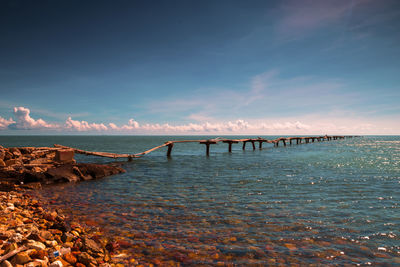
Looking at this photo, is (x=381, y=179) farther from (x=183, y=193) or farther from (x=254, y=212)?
(x=183, y=193)

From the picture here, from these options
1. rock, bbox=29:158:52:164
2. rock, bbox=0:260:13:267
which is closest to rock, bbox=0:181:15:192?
rock, bbox=29:158:52:164

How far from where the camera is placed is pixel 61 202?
8641 millimetres

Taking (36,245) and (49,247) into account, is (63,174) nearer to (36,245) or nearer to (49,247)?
(49,247)

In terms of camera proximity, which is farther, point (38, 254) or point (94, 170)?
point (94, 170)

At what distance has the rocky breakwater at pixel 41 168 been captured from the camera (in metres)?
11.8

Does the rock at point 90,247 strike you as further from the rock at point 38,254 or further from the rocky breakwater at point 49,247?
the rock at point 38,254

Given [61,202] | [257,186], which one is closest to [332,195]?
[257,186]

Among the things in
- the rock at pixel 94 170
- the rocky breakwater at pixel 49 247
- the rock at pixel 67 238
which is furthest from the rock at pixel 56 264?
the rock at pixel 94 170

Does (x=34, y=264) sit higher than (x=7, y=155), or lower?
lower

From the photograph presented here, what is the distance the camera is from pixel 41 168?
13.6 metres

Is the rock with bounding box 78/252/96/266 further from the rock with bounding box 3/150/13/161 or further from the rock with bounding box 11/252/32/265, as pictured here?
the rock with bounding box 3/150/13/161

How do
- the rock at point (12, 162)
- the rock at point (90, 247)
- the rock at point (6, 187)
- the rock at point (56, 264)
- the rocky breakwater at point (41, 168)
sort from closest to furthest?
the rock at point (56, 264) → the rock at point (90, 247) → the rock at point (6, 187) → the rocky breakwater at point (41, 168) → the rock at point (12, 162)

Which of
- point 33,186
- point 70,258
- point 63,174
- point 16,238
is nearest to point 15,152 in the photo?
point 63,174

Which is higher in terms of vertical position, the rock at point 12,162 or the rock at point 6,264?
the rock at point 12,162
